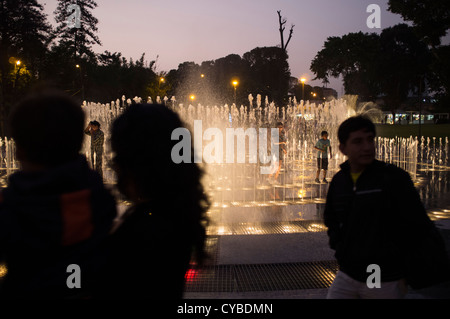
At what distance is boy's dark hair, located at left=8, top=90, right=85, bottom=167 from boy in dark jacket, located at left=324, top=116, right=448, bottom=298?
5.49 ft

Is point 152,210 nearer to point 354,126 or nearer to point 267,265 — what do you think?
point 354,126

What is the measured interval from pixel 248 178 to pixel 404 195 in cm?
1003

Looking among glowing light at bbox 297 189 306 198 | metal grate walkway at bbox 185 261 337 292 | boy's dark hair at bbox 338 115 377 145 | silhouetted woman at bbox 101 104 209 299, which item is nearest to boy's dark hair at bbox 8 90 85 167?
silhouetted woman at bbox 101 104 209 299

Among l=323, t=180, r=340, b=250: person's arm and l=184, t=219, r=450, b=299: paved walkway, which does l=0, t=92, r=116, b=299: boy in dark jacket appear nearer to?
l=323, t=180, r=340, b=250: person's arm

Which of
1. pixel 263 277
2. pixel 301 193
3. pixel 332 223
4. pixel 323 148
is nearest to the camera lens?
pixel 332 223

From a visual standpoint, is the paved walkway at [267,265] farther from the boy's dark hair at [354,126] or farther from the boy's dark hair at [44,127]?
the boy's dark hair at [44,127]

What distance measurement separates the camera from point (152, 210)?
4.30 feet

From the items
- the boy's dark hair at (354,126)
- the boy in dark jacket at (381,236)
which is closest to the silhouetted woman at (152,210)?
the boy in dark jacket at (381,236)

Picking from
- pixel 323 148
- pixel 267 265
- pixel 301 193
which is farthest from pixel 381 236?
pixel 323 148

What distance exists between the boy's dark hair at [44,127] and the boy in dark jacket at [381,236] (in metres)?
1.67

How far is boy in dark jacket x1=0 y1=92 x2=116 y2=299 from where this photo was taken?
1.16m

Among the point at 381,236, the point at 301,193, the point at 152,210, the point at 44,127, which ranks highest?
the point at 44,127

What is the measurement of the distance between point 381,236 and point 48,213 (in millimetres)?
1778

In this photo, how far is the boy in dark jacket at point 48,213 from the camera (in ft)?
3.81
